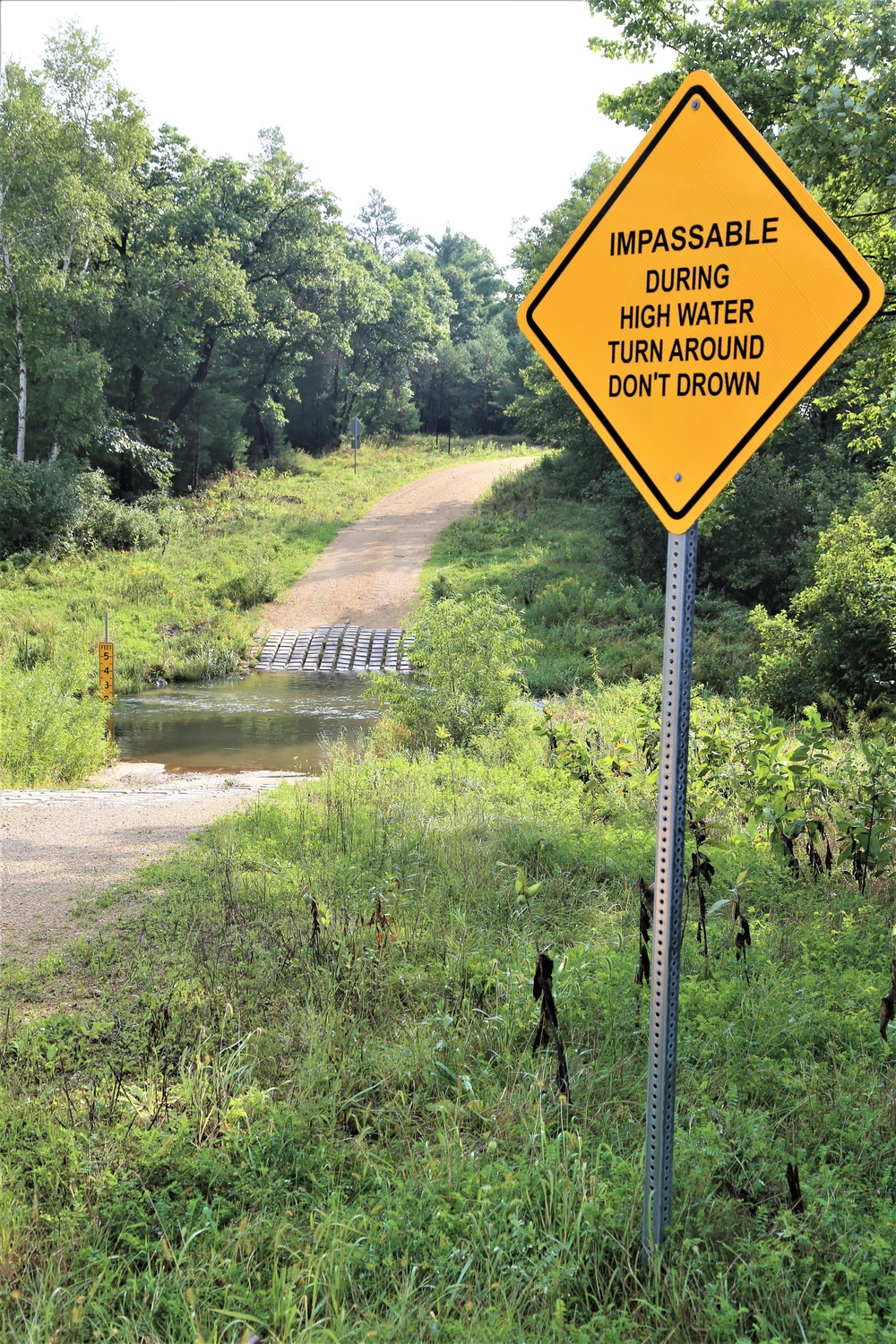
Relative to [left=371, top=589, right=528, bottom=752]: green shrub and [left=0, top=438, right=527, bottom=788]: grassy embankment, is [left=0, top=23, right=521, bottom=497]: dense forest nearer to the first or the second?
[left=0, top=438, right=527, bottom=788]: grassy embankment

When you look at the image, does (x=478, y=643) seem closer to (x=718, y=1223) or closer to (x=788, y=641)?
(x=788, y=641)

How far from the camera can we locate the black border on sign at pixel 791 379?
220cm

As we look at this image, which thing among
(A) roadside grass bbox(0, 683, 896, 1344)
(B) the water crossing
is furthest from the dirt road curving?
(A) roadside grass bbox(0, 683, 896, 1344)

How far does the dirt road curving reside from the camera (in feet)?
71.7

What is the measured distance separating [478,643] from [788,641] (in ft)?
15.3

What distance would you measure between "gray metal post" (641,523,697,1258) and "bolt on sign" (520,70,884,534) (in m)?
0.17

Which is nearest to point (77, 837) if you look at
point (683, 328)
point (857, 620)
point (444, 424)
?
point (683, 328)

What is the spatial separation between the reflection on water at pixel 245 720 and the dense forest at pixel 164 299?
1035 cm

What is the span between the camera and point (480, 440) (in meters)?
49.8

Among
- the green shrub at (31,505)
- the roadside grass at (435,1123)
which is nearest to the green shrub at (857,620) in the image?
the roadside grass at (435,1123)

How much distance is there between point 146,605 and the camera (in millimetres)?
20625

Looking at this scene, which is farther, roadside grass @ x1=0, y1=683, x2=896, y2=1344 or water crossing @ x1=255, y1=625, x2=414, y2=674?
water crossing @ x1=255, y1=625, x2=414, y2=674

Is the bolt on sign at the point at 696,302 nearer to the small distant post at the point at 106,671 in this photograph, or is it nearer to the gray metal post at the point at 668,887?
the gray metal post at the point at 668,887

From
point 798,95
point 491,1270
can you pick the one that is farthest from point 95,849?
point 798,95
